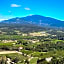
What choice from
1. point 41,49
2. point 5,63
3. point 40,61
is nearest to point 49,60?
point 40,61

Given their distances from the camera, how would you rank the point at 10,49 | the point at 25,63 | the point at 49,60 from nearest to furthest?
the point at 25,63 < the point at 49,60 < the point at 10,49

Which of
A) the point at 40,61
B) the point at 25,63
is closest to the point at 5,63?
the point at 25,63

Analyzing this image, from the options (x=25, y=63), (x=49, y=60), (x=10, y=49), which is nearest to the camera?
(x=25, y=63)

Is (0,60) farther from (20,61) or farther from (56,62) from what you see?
(56,62)

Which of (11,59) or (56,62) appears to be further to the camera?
(11,59)

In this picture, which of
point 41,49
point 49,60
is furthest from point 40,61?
point 41,49

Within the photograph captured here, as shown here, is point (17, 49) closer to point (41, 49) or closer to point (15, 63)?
point (41, 49)

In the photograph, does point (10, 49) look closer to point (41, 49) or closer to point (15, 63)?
point (41, 49)

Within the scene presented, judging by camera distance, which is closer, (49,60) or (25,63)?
(25,63)
